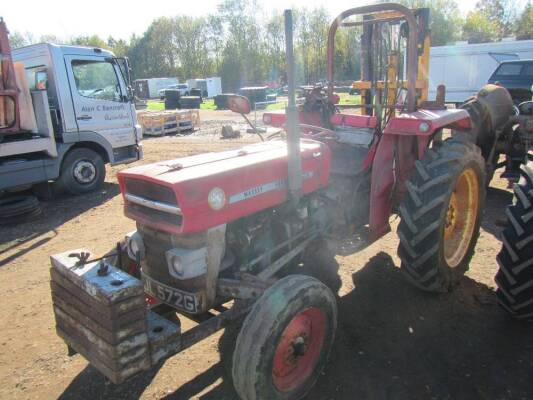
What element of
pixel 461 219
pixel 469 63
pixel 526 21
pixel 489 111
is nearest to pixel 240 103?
pixel 461 219

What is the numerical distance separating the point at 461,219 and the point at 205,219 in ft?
8.34

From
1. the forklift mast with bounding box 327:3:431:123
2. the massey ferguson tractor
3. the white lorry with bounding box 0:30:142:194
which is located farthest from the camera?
the white lorry with bounding box 0:30:142:194

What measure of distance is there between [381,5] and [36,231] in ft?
16.8

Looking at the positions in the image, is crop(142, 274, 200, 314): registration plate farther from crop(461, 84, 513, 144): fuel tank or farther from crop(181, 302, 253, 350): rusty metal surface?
crop(461, 84, 513, 144): fuel tank

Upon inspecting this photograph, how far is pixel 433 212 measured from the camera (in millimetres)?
3180

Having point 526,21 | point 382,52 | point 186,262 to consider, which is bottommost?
point 186,262

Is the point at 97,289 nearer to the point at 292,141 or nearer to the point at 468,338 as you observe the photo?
the point at 292,141

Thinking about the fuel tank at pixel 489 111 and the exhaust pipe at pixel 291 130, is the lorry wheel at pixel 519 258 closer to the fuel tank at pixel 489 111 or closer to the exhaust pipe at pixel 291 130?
the exhaust pipe at pixel 291 130

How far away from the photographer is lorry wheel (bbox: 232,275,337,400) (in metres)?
2.18

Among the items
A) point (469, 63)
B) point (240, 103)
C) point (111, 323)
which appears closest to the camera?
point (111, 323)

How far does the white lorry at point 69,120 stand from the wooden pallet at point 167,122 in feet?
19.7

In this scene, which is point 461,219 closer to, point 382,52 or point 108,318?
point 382,52

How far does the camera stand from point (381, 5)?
140 inches

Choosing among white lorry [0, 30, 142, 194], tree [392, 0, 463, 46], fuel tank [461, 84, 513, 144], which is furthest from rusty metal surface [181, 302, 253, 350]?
tree [392, 0, 463, 46]
